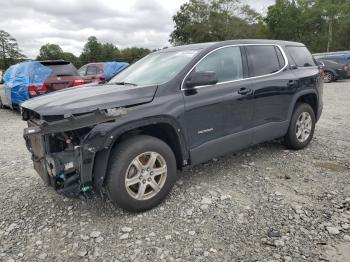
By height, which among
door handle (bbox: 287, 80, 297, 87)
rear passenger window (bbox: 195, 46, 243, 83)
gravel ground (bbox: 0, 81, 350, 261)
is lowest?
gravel ground (bbox: 0, 81, 350, 261)

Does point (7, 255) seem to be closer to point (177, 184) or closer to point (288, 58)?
point (177, 184)

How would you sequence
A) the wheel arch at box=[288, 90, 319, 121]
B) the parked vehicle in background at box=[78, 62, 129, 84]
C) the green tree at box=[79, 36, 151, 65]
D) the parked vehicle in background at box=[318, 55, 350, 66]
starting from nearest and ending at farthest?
the wheel arch at box=[288, 90, 319, 121] → the parked vehicle in background at box=[78, 62, 129, 84] → the parked vehicle in background at box=[318, 55, 350, 66] → the green tree at box=[79, 36, 151, 65]

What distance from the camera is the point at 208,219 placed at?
324cm

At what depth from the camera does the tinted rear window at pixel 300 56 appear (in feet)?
16.6

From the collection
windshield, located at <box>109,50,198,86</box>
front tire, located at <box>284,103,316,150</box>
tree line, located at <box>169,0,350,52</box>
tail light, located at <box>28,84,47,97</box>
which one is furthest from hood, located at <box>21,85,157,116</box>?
tree line, located at <box>169,0,350,52</box>

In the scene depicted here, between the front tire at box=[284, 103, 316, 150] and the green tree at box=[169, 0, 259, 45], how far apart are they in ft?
128

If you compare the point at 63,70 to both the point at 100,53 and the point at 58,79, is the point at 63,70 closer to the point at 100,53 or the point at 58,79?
the point at 58,79

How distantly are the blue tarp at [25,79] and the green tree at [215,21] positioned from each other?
3594 cm

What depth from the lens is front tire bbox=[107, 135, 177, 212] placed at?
3.11 meters

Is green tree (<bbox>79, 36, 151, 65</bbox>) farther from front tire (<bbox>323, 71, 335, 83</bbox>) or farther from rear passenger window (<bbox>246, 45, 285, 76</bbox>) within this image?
rear passenger window (<bbox>246, 45, 285, 76</bbox>)

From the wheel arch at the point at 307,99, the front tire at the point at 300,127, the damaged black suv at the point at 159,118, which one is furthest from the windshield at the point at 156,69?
the front tire at the point at 300,127

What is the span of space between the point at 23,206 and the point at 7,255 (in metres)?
0.92

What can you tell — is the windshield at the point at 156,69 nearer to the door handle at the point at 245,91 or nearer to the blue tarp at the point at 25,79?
the door handle at the point at 245,91

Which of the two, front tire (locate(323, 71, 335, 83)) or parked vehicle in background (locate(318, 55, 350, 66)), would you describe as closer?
parked vehicle in background (locate(318, 55, 350, 66))
